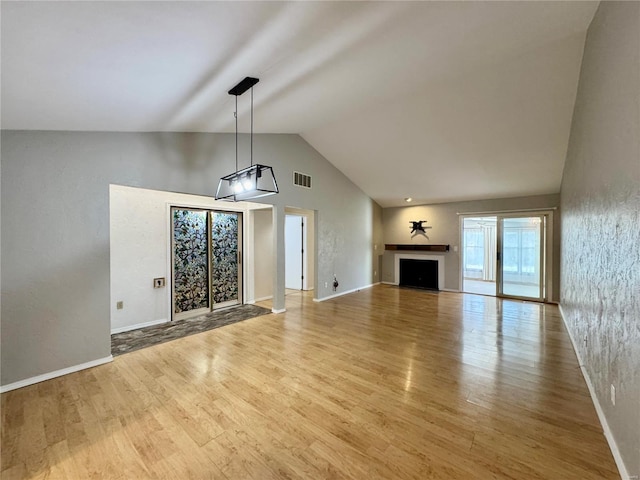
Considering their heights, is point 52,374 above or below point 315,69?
below

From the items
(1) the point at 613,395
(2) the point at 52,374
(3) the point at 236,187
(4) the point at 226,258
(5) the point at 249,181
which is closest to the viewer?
(1) the point at 613,395

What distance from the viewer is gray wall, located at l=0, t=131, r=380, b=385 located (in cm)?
249

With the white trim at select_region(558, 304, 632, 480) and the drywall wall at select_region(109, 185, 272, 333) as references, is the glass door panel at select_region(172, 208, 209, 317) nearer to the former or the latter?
the drywall wall at select_region(109, 185, 272, 333)

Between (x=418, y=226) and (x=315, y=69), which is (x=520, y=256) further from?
(x=315, y=69)

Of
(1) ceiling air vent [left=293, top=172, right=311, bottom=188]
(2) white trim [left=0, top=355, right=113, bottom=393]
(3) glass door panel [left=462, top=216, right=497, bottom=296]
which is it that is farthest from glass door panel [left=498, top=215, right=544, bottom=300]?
(2) white trim [left=0, top=355, right=113, bottom=393]

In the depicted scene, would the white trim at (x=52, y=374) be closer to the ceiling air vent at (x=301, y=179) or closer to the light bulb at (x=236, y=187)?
the light bulb at (x=236, y=187)

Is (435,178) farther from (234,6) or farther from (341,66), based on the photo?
(234,6)

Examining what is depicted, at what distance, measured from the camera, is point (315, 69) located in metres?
2.71

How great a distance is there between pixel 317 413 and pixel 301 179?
4.48m

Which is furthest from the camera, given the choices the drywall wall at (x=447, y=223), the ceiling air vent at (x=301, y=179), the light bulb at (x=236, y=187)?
the drywall wall at (x=447, y=223)

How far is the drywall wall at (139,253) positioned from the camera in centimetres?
413

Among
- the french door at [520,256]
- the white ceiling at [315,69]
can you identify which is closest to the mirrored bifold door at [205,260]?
the white ceiling at [315,69]

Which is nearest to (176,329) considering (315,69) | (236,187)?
(236,187)

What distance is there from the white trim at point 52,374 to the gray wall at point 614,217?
14.9ft
